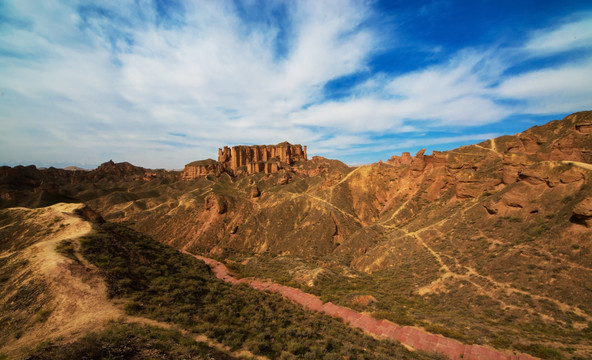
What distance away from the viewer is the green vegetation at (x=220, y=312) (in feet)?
40.6

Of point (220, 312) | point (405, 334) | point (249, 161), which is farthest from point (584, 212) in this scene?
point (249, 161)

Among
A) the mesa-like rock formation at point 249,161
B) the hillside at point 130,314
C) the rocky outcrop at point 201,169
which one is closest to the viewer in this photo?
the hillside at point 130,314

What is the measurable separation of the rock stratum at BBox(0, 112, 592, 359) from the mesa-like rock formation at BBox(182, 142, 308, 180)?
177 ft

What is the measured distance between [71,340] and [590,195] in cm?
4265

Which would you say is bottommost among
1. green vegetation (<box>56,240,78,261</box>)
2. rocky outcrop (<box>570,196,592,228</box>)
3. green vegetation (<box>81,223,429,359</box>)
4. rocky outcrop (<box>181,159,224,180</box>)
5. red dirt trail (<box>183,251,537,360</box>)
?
red dirt trail (<box>183,251,537,360</box>)

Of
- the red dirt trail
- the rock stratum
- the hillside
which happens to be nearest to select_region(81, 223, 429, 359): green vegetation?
the hillside

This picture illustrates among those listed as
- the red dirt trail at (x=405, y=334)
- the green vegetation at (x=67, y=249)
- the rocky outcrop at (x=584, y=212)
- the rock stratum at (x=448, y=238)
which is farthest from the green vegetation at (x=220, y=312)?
the rocky outcrop at (x=584, y=212)

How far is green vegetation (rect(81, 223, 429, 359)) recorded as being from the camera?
12.4 m

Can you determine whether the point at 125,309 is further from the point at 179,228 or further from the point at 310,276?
the point at 179,228

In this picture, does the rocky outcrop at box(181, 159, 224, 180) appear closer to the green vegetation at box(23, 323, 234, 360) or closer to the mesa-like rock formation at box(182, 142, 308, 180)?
the mesa-like rock formation at box(182, 142, 308, 180)

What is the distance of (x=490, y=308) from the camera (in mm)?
21297

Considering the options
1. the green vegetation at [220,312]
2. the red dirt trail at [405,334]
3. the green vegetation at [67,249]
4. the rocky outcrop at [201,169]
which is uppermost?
the rocky outcrop at [201,169]

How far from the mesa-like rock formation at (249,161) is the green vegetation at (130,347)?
10846cm

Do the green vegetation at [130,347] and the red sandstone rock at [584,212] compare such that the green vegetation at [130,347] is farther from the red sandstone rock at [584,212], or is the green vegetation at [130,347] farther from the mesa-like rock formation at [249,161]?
the mesa-like rock formation at [249,161]
